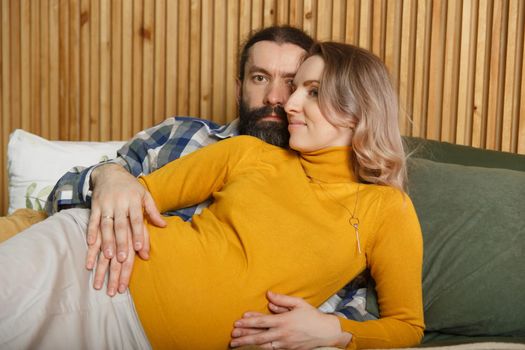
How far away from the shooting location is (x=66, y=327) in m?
0.96

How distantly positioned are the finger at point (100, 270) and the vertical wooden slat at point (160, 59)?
4.26ft

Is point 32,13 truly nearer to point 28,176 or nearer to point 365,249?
point 28,176

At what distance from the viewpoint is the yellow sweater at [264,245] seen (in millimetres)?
1062

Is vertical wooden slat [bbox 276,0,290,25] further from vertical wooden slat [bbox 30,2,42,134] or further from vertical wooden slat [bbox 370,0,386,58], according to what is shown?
vertical wooden slat [bbox 30,2,42,134]

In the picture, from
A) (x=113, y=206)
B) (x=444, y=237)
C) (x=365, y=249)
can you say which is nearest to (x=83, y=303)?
(x=113, y=206)

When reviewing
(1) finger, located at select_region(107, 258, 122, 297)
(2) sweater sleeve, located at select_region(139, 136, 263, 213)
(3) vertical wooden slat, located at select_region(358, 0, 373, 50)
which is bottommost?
(1) finger, located at select_region(107, 258, 122, 297)

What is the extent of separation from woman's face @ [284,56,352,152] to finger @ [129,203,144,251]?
1.28 feet

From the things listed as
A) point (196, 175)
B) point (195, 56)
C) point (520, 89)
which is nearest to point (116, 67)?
point (195, 56)

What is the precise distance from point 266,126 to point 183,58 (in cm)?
78

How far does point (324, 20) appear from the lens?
79.7 inches

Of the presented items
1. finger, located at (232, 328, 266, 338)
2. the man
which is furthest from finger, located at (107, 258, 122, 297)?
finger, located at (232, 328, 266, 338)

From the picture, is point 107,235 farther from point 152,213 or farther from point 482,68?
point 482,68

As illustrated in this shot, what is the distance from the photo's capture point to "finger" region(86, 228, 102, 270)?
106cm

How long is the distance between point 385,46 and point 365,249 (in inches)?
37.3
